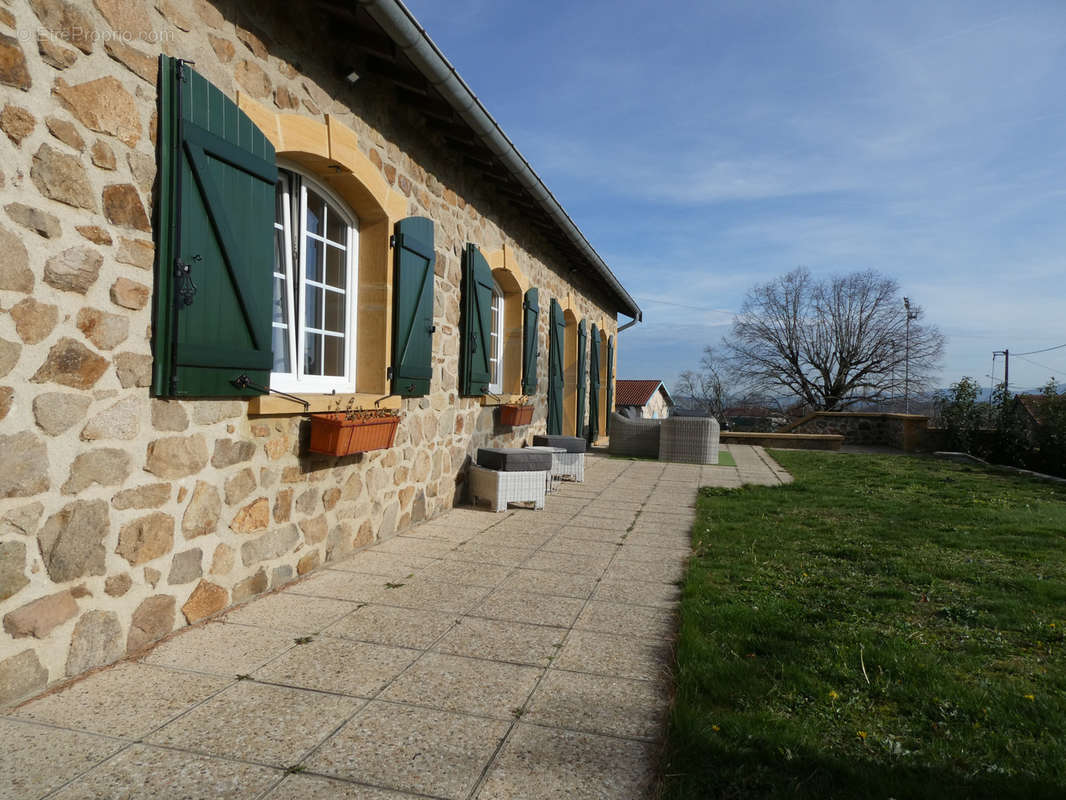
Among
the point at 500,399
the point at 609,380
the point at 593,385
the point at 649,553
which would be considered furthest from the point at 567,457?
the point at 609,380

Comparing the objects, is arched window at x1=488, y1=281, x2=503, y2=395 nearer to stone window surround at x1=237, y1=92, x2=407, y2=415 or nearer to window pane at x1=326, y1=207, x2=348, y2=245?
stone window surround at x1=237, y1=92, x2=407, y2=415

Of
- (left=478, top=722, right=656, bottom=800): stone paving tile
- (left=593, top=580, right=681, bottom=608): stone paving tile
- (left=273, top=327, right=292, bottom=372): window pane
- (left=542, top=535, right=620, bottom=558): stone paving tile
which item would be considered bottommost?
(left=478, top=722, right=656, bottom=800): stone paving tile

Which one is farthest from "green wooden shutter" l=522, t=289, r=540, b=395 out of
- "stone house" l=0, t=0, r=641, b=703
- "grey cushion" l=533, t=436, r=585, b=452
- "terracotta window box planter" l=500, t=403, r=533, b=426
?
"stone house" l=0, t=0, r=641, b=703

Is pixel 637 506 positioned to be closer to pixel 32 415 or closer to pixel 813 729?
pixel 813 729

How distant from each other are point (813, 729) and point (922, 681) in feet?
2.27

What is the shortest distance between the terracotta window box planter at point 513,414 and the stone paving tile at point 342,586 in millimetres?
3569

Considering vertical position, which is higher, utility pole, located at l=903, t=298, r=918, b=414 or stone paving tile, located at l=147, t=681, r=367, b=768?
utility pole, located at l=903, t=298, r=918, b=414

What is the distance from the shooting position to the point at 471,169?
6387 millimetres

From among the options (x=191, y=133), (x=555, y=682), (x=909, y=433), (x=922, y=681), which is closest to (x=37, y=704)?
(x=555, y=682)

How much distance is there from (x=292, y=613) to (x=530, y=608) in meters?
1.13

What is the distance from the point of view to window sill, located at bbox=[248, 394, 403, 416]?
3.44 metres

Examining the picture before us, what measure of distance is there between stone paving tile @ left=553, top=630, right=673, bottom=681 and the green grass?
0.38ft

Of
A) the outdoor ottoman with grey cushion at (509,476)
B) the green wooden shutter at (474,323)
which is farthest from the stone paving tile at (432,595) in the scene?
the green wooden shutter at (474,323)

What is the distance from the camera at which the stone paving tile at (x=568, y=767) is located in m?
1.91
